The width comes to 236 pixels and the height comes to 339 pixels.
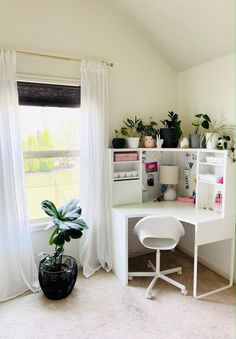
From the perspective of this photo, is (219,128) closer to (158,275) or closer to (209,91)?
(209,91)

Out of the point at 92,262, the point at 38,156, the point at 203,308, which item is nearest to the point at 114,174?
the point at 38,156

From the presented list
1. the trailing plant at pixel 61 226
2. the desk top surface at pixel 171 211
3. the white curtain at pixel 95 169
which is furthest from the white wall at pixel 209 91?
the trailing plant at pixel 61 226

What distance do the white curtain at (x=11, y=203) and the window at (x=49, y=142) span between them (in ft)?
0.78

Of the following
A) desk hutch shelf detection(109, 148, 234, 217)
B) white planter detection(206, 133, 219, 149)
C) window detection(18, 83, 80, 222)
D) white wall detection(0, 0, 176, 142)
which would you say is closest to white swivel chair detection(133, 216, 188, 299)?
desk hutch shelf detection(109, 148, 234, 217)

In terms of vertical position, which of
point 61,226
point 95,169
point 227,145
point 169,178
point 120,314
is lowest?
point 120,314

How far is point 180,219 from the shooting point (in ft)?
8.00

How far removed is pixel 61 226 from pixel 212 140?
169 cm

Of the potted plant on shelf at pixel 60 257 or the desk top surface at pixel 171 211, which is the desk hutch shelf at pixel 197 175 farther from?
the potted plant on shelf at pixel 60 257

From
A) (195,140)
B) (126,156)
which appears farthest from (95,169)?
(195,140)

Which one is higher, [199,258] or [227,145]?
[227,145]

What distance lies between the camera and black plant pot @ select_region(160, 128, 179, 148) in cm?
292

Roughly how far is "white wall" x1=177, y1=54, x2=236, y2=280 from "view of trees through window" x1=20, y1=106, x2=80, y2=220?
4.52 feet

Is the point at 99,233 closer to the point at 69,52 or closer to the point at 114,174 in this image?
the point at 114,174

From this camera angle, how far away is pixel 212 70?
273cm
